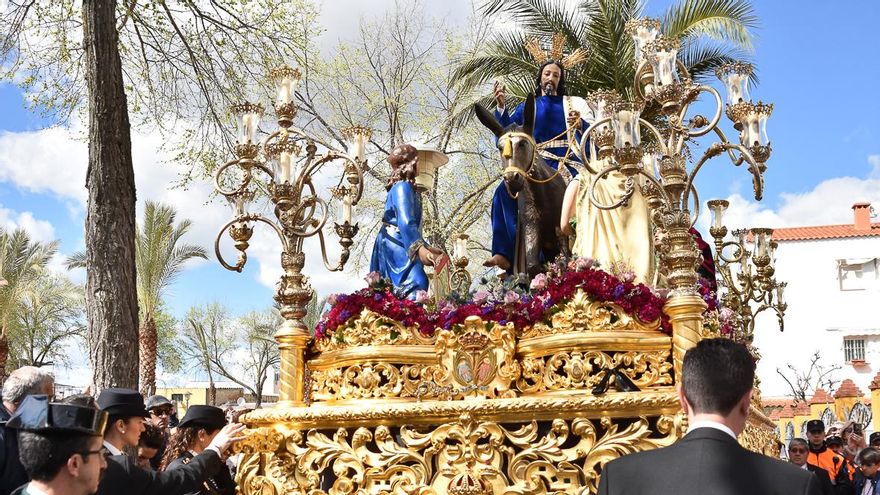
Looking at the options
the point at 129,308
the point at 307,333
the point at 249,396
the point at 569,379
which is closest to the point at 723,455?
the point at 569,379

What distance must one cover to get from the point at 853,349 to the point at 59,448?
46.5 m

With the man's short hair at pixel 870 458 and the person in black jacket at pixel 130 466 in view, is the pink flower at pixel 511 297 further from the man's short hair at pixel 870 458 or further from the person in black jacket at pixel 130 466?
the man's short hair at pixel 870 458

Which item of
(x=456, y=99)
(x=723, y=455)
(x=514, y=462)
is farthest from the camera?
(x=456, y=99)

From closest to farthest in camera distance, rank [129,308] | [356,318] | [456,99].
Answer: [356,318] → [129,308] → [456,99]

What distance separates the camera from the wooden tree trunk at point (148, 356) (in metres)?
21.7

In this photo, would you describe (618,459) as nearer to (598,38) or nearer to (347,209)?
(347,209)

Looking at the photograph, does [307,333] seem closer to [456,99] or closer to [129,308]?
[129,308]

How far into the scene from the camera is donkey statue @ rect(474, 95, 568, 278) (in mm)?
7398

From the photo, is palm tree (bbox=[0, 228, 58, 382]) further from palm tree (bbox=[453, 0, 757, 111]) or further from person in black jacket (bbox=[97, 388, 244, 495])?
person in black jacket (bbox=[97, 388, 244, 495])

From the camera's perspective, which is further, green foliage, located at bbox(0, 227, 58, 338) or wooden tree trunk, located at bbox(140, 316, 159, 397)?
green foliage, located at bbox(0, 227, 58, 338)

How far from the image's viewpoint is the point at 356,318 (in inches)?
249

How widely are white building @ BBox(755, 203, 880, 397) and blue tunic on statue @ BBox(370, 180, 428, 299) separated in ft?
131

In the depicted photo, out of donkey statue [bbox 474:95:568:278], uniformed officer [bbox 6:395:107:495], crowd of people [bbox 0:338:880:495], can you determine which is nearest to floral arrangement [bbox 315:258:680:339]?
donkey statue [bbox 474:95:568:278]

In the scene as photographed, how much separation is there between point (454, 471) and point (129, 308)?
15.1ft
